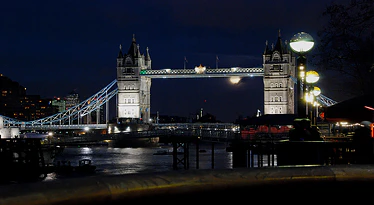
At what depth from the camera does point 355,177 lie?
4.24 m

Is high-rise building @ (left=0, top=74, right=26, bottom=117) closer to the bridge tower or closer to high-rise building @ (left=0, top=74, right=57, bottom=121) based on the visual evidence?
high-rise building @ (left=0, top=74, right=57, bottom=121)

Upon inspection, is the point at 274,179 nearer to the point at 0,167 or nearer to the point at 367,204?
the point at 367,204

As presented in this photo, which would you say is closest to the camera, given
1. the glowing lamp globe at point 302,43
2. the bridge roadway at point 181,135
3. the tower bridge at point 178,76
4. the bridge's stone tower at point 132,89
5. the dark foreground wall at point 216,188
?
the dark foreground wall at point 216,188

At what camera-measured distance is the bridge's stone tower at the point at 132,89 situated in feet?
339

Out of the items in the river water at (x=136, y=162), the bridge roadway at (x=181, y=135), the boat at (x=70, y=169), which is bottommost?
the river water at (x=136, y=162)

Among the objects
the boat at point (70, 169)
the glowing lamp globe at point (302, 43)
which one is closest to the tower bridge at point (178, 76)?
the boat at point (70, 169)

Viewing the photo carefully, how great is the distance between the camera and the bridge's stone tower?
103m

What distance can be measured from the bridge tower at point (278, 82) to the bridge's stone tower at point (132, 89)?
21.3 meters

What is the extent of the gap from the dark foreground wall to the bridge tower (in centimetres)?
9267

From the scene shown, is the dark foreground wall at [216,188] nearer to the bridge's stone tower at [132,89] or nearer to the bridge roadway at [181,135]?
the bridge roadway at [181,135]

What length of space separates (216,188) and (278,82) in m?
95.8

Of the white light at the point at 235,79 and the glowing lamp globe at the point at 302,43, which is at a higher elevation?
the white light at the point at 235,79

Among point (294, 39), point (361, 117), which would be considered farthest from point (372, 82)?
point (294, 39)

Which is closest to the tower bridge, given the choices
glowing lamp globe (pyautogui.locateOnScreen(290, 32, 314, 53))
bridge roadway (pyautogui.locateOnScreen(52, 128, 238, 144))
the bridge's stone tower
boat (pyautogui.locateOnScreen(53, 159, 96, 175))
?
the bridge's stone tower
